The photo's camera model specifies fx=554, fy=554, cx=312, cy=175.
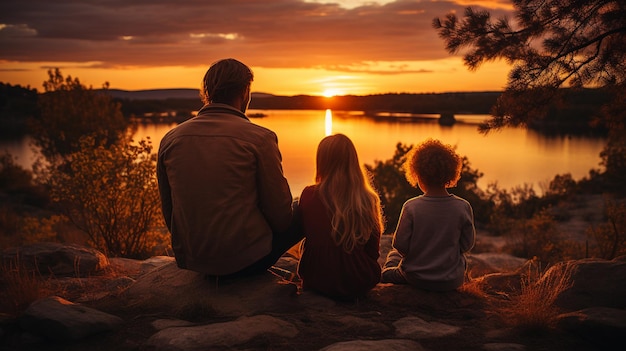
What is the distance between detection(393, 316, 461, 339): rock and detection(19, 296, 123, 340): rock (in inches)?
69.6

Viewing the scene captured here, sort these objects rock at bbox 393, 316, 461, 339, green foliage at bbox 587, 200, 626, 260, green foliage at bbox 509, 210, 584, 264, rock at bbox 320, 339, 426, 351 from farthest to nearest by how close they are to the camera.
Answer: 1. green foliage at bbox 509, 210, 584, 264
2. green foliage at bbox 587, 200, 626, 260
3. rock at bbox 393, 316, 461, 339
4. rock at bbox 320, 339, 426, 351

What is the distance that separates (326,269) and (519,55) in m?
3.40

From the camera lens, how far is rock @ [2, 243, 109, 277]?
17.4 feet

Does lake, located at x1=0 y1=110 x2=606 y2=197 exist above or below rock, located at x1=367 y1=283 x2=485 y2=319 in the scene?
below

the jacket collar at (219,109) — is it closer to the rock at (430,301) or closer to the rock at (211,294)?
the rock at (211,294)

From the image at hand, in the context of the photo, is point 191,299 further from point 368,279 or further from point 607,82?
point 607,82

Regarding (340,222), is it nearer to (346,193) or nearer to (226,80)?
(346,193)

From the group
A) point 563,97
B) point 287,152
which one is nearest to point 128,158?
point 563,97

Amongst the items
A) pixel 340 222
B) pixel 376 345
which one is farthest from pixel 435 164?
pixel 376 345

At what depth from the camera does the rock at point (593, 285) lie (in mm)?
4160

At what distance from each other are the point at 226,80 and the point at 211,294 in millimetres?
1472

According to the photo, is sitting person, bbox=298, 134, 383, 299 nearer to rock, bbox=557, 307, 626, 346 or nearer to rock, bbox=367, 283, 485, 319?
rock, bbox=367, 283, 485, 319

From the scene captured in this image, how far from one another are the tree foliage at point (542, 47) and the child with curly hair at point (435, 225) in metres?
2.21

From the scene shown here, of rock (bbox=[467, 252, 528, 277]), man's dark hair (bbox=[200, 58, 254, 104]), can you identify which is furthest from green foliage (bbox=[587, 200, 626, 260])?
man's dark hair (bbox=[200, 58, 254, 104])
